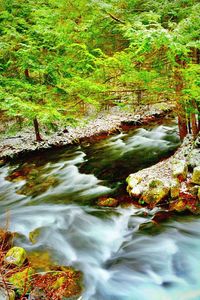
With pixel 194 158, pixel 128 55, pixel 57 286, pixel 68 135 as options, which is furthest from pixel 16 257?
pixel 68 135

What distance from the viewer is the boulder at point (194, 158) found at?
8.51 metres

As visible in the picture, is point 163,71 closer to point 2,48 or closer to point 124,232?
point 124,232

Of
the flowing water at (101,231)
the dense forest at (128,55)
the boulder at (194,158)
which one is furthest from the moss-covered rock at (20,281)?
the boulder at (194,158)

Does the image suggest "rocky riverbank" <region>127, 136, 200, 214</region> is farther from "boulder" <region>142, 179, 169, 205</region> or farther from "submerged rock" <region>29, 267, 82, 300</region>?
"submerged rock" <region>29, 267, 82, 300</region>

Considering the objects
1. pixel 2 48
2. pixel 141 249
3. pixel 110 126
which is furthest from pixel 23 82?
pixel 141 249

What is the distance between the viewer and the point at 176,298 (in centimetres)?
515

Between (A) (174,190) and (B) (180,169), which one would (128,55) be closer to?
(B) (180,169)

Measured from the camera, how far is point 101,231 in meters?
7.34

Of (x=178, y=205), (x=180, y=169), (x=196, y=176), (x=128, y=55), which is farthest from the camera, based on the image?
(x=180, y=169)

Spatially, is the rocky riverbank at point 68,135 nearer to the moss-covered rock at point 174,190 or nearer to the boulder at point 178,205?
the moss-covered rock at point 174,190

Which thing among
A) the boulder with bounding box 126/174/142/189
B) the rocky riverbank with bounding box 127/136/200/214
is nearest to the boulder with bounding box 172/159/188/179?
the rocky riverbank with bounding box 127/136/200/214

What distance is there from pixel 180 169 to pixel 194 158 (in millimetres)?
636

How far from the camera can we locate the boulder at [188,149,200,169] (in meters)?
8.51

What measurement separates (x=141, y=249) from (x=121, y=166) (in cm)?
509
